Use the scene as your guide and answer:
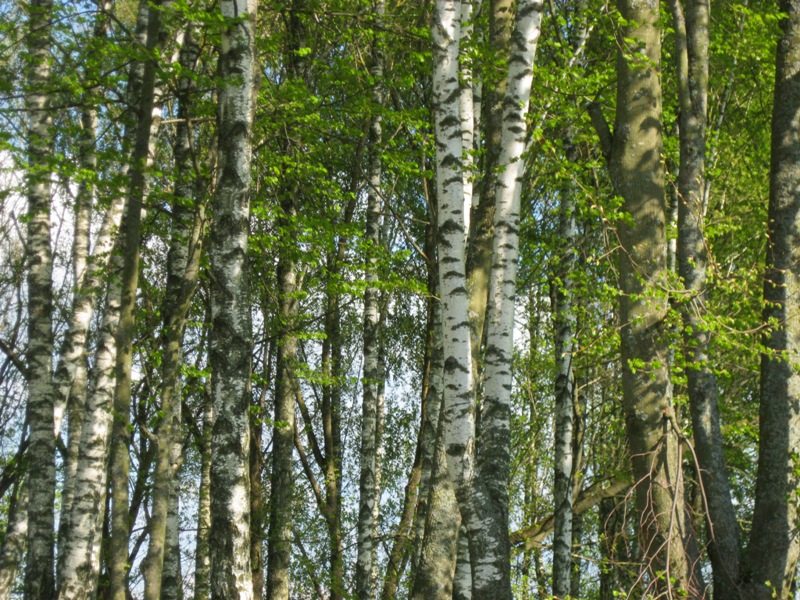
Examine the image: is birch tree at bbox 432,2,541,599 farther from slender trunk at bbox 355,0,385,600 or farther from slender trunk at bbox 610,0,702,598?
slender trunk at bbox 355,0,385,600

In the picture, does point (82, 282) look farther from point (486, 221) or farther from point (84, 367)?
point (486, 221)

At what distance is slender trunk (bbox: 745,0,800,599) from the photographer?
24.0 ft

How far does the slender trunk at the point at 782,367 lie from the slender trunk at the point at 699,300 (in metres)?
0.27

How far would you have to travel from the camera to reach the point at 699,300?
7926mm

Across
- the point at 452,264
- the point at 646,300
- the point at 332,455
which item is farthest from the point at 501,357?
the point at 332,455

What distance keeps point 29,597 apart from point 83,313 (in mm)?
3331

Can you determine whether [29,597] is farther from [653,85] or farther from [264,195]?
[653,85]

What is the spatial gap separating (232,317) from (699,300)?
168 inches

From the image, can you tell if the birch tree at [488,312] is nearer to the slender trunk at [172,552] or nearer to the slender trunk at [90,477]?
the slender trunk at [90,477]

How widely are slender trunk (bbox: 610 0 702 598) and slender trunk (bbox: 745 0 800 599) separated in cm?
73

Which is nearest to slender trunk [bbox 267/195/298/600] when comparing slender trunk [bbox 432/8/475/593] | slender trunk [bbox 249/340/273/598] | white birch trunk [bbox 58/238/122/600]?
slender trunk [bbox 249/340/273/598]

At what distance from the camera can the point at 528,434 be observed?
59.8 feet

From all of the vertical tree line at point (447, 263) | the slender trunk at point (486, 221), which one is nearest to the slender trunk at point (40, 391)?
the vertical tree line at point (447, 263)

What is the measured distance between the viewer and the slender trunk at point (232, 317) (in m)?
5.94
